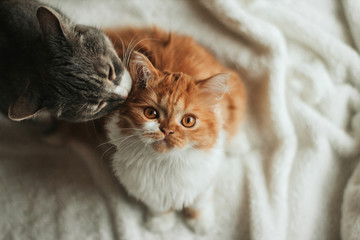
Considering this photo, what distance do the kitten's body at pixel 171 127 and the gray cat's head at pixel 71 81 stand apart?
74 millimetres

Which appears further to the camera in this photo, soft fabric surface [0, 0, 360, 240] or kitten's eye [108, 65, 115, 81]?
soft fabric surface [0, 0, 360, 240]

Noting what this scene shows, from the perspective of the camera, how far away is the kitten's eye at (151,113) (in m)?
0.99

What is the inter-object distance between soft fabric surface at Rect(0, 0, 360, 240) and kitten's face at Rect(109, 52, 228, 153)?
20.3 inches

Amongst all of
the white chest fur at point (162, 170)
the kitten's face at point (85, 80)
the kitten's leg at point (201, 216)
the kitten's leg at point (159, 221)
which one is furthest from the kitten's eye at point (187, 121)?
the kitten's leg at point (159, 221)

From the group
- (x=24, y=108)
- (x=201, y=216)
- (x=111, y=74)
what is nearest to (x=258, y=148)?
(x=201, y=216)

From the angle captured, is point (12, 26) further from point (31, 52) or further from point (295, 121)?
point (295, 121)

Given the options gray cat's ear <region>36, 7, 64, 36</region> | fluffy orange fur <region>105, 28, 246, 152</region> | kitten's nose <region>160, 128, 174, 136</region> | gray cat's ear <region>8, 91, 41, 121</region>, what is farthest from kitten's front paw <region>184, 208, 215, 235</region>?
gray cat's ear <region>36, 7, 64, 36</region>

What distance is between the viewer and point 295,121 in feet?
4.99

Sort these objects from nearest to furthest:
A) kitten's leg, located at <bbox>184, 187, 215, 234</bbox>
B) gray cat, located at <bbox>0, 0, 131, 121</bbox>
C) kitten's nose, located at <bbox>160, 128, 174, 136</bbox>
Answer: kitten's nose, located at <bbox>160, 128, 174, 136</bbox> → gray cat, located at <bbox>0, 0, 131, 121</bbox> → kitten's leg, located at <bbox>184, 187, 215, 234</bbox>

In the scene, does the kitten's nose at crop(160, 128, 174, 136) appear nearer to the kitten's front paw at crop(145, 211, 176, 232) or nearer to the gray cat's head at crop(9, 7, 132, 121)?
the gray cat's head at crop(9, 7, 132, 121)

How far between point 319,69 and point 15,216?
178 centimetres

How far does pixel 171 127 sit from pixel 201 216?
0.61 metres

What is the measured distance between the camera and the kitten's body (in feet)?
3.16

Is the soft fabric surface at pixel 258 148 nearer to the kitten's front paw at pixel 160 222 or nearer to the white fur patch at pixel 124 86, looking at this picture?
the kitten's front paw at pixel 160 222
